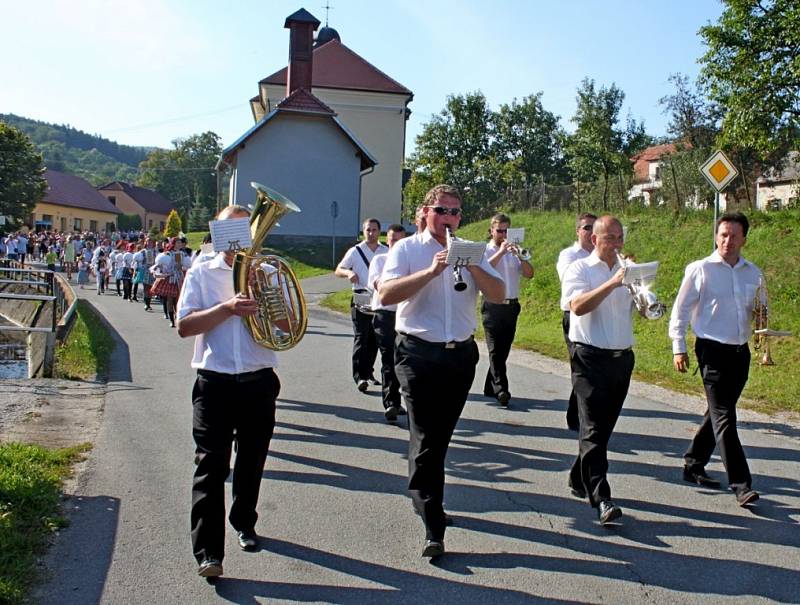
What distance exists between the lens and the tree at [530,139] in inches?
1911

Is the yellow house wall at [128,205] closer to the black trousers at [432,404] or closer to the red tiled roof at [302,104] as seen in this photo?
the red tiled roof at [302,104]

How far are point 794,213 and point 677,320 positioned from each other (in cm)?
1272

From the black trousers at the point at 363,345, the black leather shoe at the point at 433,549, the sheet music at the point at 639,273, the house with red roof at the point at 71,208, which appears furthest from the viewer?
the house with red roof at the point at 71,208

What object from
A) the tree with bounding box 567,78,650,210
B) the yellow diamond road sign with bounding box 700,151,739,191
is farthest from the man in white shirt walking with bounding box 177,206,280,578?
the tree with bounding box 567,78,650,210

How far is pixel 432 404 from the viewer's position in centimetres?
462

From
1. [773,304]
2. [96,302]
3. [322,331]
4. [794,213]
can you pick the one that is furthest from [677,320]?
[96,302]

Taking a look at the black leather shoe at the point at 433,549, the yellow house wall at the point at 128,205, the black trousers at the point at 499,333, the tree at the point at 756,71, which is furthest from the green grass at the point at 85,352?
the yellow house wall at the point at 128,205

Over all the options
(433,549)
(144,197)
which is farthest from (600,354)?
(144,197)

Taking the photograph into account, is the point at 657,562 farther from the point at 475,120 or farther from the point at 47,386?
the point at 475,120

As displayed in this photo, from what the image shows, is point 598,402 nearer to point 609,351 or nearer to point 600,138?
point 609,351

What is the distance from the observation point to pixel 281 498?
5.60 m

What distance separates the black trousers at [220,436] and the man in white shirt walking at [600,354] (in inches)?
82.6

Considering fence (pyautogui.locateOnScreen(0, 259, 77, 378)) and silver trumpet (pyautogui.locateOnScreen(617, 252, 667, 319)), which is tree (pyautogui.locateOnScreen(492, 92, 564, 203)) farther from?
silver trumpet (pyautogui.locateOnScreen(617, 252, 667, 319))

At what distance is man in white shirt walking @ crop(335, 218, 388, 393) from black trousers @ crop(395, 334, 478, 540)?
13.9 feet
